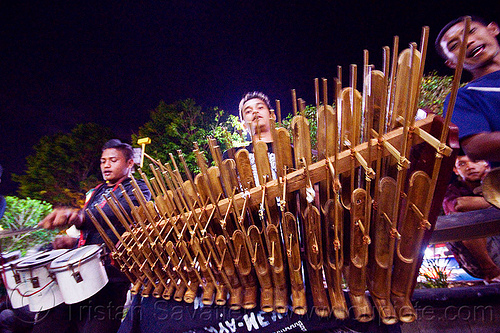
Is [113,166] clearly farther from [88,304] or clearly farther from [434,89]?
[434,89]

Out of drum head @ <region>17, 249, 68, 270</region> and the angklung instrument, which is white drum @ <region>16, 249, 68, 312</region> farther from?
the angklung instrument

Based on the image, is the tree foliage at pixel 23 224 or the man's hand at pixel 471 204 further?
the tree foliage at pixel 23 224

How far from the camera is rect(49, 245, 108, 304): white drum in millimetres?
1805

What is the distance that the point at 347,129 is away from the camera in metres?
1.14

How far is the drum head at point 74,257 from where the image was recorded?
5.91ft

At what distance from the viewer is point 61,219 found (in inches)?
81.8

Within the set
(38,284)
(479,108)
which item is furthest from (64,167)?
(479,108)

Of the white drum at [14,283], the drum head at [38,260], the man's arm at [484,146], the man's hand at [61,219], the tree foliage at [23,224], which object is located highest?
the man's arm at [484,146]

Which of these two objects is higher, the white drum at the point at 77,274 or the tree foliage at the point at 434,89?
the tree foliage at the point at 434,89

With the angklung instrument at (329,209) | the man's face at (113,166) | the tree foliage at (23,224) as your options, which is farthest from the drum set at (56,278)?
the tree foliage at (23,224)

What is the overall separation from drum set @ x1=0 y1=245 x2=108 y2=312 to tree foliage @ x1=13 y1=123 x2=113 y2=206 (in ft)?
41.0

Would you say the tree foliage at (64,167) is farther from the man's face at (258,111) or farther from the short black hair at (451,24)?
the short black hair at (451,24)

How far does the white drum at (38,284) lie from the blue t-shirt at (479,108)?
3575 mm

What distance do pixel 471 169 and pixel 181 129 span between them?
10.7m
